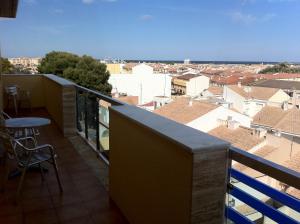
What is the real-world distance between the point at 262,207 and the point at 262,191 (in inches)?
3.5

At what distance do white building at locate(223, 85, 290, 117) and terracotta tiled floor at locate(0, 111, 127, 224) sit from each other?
29456 millimetres

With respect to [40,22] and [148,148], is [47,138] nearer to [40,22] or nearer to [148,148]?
[148,148]

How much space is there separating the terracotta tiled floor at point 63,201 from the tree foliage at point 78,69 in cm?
1828

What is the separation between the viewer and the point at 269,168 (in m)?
1.40

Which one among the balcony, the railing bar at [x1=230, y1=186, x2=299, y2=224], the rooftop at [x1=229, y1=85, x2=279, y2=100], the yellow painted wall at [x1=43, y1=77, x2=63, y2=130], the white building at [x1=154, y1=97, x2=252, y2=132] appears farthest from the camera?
the rooftop at [x1=229, y1=85, x2=279, y2=100]

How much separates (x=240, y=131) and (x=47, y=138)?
15.8 metres

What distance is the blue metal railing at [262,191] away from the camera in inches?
51.7

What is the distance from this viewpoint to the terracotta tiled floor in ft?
9.23

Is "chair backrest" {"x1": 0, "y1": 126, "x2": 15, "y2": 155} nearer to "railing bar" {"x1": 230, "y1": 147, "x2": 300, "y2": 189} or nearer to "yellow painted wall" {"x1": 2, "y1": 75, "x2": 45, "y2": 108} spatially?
"railing bar" {"x1": 230, "y1": 147, "x2": 300, "y2": 189}

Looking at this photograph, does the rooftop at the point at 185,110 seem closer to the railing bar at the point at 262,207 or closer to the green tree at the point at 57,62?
the green tree at the point at 57,62

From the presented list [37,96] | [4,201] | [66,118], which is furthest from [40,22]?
[4,201]

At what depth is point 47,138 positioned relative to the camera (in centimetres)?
559

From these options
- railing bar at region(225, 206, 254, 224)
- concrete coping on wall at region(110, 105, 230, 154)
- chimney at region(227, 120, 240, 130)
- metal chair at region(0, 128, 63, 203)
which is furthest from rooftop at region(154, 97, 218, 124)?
railing bar at region(225, 206, 254, 224)

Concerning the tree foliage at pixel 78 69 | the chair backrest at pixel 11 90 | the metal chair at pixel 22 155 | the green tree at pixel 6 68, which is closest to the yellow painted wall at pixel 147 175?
the metal chair at pixel 22 155
